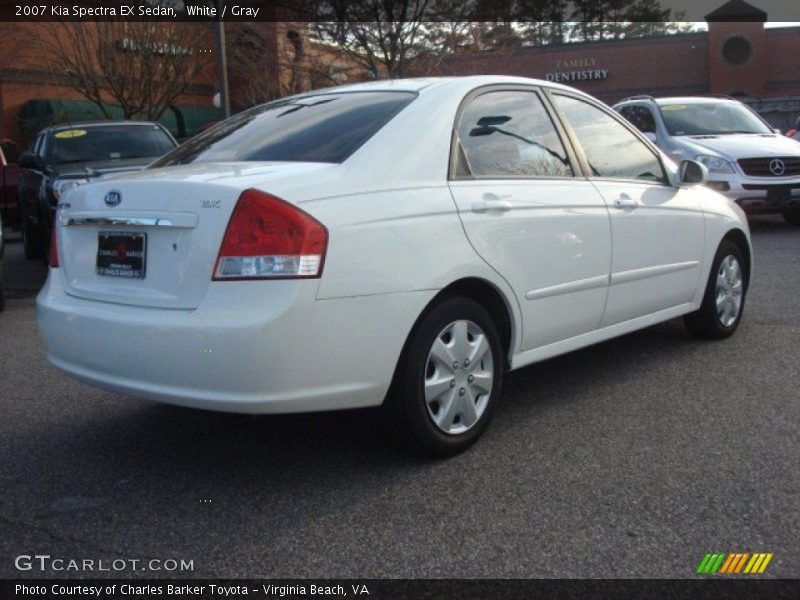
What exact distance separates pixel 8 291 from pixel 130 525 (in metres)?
7.10

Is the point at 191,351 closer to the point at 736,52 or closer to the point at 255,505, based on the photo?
the point at 255,505

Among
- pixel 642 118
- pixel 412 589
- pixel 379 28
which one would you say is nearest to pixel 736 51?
pixel 379 28

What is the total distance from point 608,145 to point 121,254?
2.83 meters

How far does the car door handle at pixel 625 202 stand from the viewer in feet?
16.0

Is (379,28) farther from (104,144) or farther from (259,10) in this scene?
(104,144)

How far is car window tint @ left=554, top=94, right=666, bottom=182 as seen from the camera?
4.96m

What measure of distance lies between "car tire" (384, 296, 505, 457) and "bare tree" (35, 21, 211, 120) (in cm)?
2073

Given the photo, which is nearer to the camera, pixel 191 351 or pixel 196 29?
pixel 191 351

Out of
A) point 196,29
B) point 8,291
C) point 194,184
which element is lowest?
point 8,291

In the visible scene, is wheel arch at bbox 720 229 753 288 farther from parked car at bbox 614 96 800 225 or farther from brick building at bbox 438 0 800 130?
brick building at bbox 438 0 800 130

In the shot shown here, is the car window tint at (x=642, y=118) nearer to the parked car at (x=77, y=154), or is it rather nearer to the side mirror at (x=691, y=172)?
the parked car at (x=77, y=154)

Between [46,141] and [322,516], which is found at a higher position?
[46,141]

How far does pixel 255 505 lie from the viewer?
353 centimetres

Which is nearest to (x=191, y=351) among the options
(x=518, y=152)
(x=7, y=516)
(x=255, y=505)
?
(x=255, y=505)
